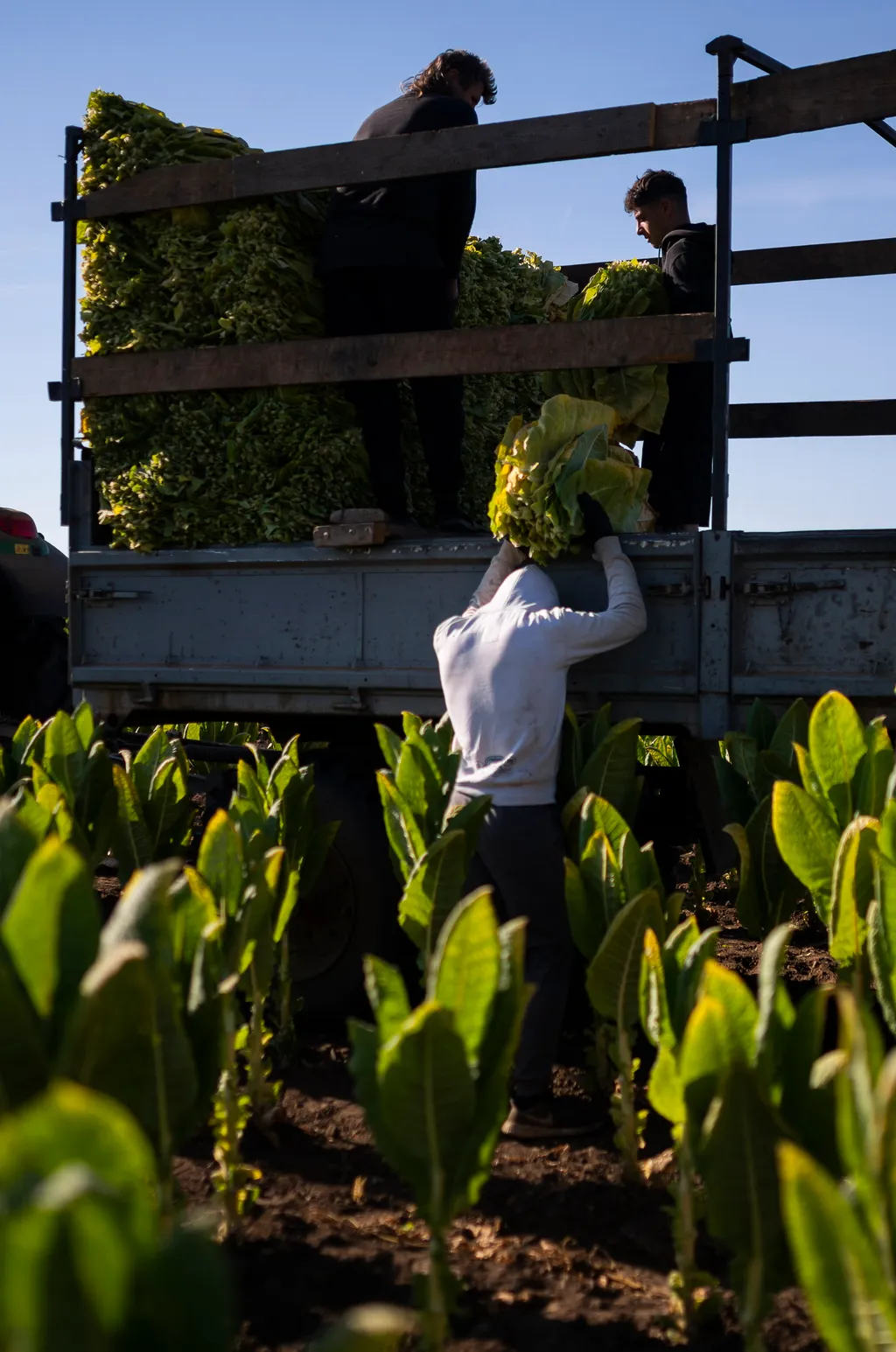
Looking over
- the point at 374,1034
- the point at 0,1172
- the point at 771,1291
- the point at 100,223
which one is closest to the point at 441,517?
the point at 100,223

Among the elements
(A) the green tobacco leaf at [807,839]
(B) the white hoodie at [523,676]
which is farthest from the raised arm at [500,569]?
(A) the green tobacco leaf at [807,839]

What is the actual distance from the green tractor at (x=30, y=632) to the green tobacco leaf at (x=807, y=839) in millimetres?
5035

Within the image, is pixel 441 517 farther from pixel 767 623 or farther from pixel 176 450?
pixel 767 623

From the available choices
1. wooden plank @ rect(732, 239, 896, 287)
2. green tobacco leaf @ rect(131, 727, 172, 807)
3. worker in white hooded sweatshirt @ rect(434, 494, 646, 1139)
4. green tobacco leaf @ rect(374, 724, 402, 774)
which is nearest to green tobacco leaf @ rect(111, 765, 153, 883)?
green tobacco leaf @ rect(131, 727, 172, 807)

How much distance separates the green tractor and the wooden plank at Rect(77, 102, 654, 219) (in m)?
3.02

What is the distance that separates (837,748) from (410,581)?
65.5 inches

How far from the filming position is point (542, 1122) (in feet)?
12.2

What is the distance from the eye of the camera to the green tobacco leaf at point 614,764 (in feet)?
13.1

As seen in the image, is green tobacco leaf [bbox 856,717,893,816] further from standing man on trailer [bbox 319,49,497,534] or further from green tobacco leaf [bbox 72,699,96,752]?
green tobacco leaf [bbox 72,699,96,752]

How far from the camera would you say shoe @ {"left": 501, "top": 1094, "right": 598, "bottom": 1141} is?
3689 mm

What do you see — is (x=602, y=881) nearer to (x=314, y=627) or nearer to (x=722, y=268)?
(x=314, y=627)

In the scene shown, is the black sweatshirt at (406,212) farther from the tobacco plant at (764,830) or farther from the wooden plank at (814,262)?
the tobacco plant at (764,830)

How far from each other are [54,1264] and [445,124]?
14.7 ft

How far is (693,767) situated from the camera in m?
Result: 4.39
